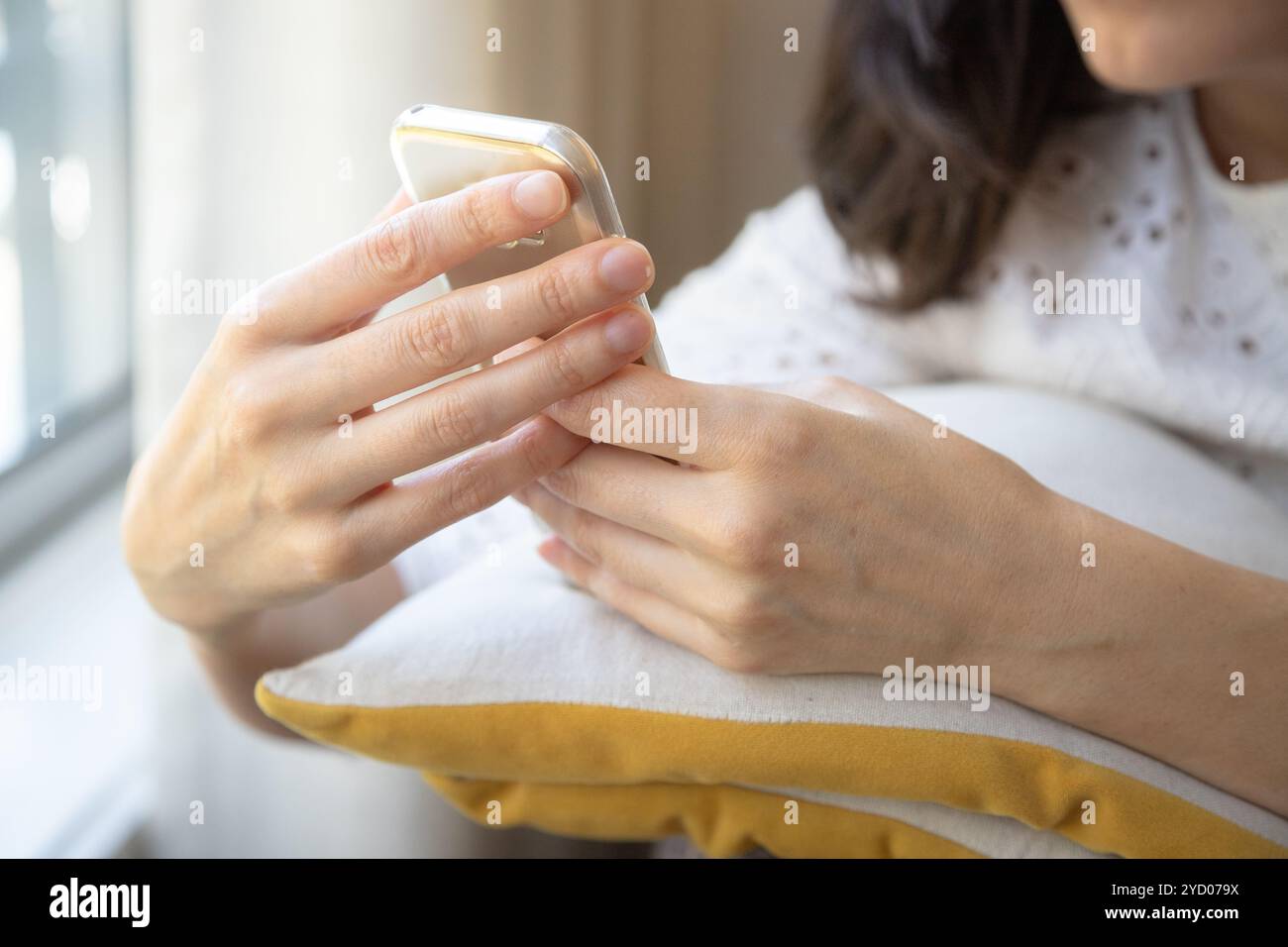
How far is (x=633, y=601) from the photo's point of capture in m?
0.56

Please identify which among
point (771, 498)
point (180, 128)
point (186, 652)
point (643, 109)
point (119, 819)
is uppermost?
point (643, 109)

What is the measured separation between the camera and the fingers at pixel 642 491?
18.9 inches

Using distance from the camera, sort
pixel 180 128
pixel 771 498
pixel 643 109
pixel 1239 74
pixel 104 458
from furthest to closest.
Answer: pixel 643 109 < pixel 104 458 < pixel 1239 74 < pixel 180 128 < pixel 771 498

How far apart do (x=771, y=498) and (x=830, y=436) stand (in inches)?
1.7

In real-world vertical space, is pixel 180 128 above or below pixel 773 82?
below

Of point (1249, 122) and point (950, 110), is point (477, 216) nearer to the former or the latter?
point (950, 110)

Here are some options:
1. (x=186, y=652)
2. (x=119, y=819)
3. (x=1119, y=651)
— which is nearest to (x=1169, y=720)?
(x=1119, y=651)

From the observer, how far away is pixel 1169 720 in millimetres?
526

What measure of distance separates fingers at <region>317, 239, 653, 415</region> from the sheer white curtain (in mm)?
342

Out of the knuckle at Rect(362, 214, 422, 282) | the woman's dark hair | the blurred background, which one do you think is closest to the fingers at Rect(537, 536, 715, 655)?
the knuckle at Rect(362, 214, 422, 282)

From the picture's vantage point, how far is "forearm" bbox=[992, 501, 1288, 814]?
52 centimetres

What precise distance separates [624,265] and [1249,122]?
→ 0.67 metres

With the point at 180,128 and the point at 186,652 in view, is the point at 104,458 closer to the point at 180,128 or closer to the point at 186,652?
the point at 186,652

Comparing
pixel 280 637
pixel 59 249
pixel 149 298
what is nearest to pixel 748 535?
pixel 280 637
